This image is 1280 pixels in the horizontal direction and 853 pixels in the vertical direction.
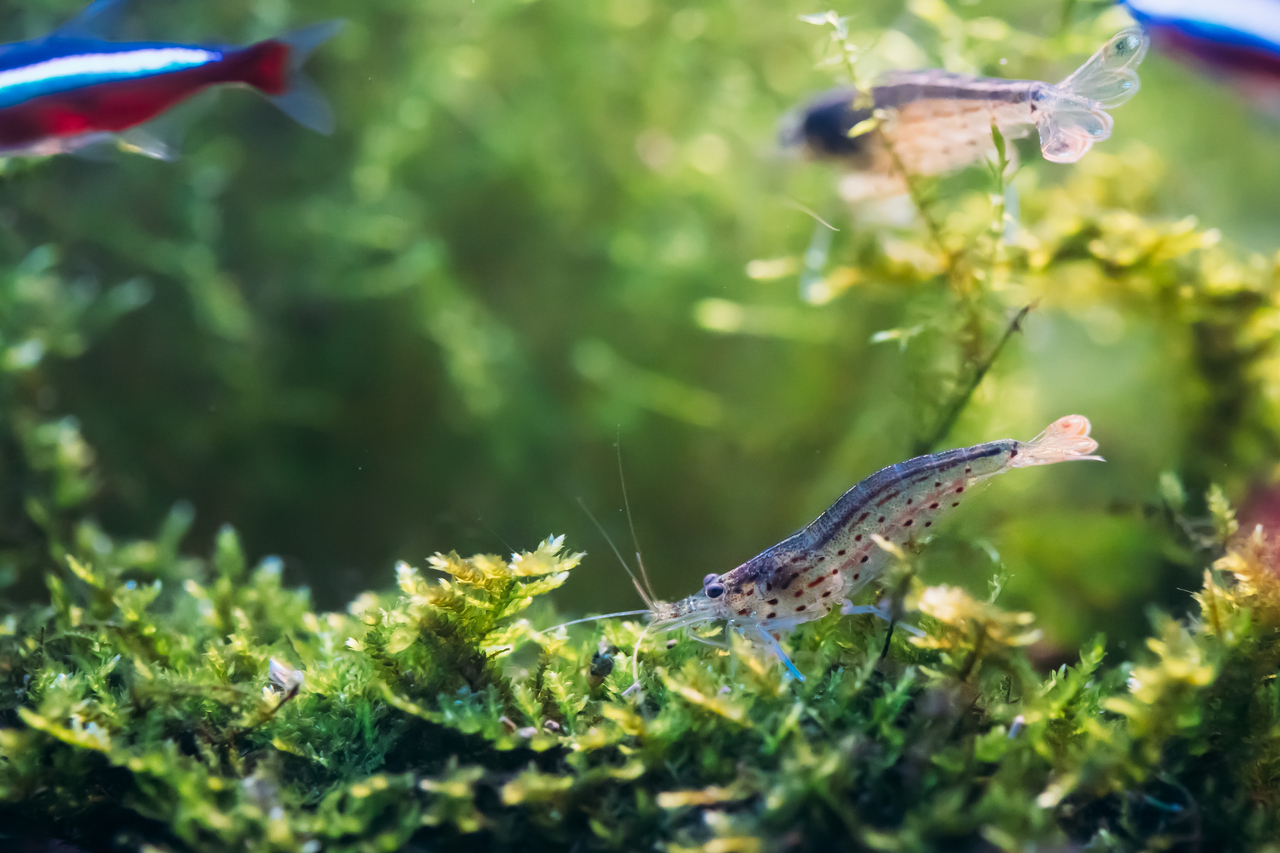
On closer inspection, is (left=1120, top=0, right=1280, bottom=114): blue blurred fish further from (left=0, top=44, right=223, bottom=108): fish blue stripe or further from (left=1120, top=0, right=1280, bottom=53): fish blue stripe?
(left=0, top=44, right=223, bottom=108): fish blue stripe

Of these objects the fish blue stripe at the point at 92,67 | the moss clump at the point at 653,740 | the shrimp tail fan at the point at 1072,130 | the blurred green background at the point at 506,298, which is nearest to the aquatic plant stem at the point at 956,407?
the shrimp tail fan at the point at 1072,130

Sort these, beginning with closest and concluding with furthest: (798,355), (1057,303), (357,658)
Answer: (357,658) < (1057,303) < (798,355)

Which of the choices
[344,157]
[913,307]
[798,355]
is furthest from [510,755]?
[344,157]

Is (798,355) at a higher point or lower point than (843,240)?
lower

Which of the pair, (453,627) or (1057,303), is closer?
(453,627)

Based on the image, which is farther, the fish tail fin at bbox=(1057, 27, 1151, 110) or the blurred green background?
the blurred green background

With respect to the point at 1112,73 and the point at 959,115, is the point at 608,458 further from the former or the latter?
the point at 1112,73

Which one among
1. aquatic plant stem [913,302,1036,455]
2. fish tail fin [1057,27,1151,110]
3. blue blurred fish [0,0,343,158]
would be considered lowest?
aquatic plant stem [913,302,1036,455]

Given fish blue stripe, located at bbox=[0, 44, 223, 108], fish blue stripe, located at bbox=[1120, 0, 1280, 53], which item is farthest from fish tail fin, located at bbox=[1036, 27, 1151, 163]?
fish blue stripe, located at bbox=[0, 44, 223, 108]

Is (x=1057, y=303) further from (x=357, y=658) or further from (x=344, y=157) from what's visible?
(x=344, y=157)
